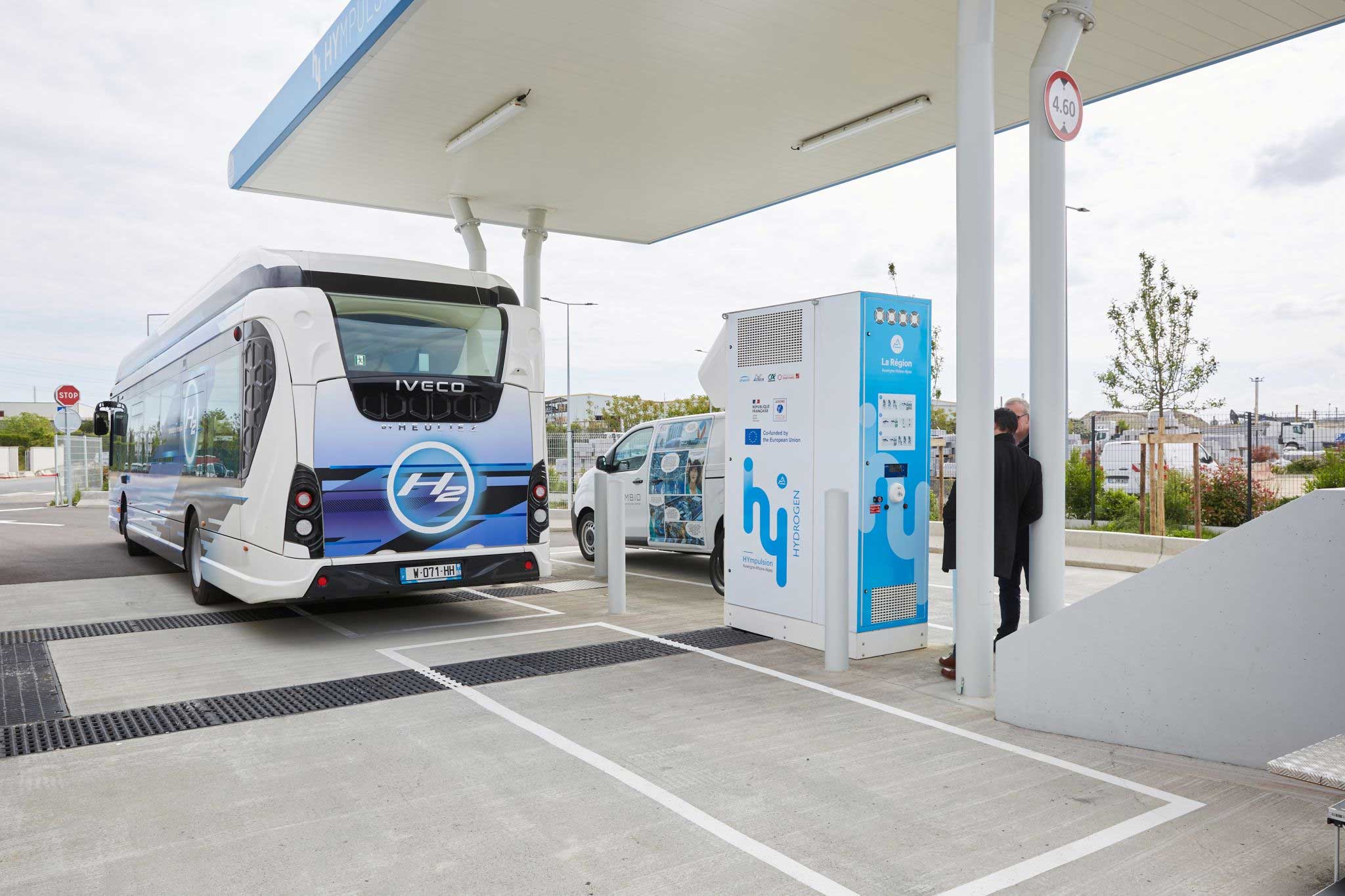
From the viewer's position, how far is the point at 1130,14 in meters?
7.57

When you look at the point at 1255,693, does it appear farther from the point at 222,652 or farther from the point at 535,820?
the point at 222,652

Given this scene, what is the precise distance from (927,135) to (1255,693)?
26.6 ft

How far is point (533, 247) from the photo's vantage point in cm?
1416

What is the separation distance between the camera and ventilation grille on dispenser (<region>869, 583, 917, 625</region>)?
6598 millimetres

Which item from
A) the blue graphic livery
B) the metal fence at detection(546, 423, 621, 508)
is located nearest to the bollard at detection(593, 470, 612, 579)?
the blue graphic livery

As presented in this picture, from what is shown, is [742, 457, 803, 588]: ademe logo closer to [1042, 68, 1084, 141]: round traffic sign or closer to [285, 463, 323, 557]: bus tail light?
[1042, 68, 1084, 141]: round traffic sign

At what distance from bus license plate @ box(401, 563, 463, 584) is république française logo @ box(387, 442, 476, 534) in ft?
0.96

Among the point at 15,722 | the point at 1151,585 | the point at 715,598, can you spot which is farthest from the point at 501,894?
the point at 715,598

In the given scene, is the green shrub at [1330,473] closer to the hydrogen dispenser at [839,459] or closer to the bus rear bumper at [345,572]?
the hydrogen dispenser at [839,459]

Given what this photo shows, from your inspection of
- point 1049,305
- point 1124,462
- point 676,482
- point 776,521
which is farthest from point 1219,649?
point 1124,462

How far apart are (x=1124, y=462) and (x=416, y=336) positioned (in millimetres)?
14351

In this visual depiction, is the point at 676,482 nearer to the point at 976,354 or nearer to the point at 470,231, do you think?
the point at 976,354

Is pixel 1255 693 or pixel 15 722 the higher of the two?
pixel 1255 693

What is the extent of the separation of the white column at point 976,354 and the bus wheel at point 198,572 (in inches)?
282
